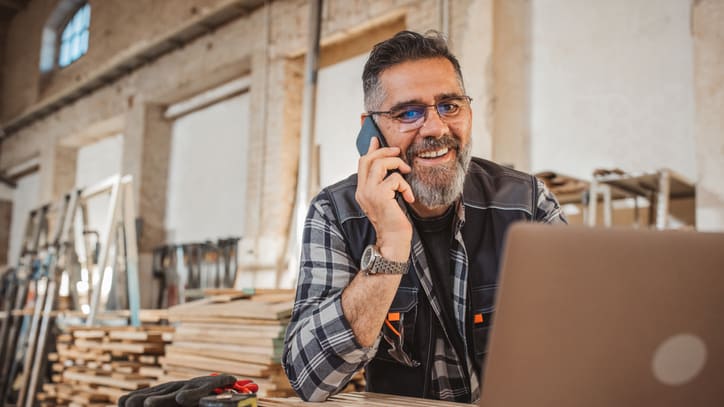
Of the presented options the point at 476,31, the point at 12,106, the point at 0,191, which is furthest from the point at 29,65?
the point at 476,31

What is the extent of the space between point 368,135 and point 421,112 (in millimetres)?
187

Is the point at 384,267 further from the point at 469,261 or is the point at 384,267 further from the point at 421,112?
the point at 421,112

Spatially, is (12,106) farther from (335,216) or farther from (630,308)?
(630,308)

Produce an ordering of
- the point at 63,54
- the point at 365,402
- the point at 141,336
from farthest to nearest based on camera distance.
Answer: the point at 63,54, the point at 141,336, the point at 365,402

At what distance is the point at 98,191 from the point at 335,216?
17.9 ft

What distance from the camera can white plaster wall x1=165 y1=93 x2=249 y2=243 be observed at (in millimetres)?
9328

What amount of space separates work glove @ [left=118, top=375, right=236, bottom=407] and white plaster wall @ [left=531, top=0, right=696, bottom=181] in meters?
4.73

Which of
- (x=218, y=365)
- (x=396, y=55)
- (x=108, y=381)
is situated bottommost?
(x=108, y=381)

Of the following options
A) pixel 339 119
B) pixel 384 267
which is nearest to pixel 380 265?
pixel 384 267

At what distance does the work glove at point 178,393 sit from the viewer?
4.05ft

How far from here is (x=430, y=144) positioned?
1.85 m

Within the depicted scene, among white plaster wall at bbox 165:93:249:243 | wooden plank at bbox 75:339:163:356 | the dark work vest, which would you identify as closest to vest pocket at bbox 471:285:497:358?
the dark work vest

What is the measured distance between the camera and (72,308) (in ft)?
24.8

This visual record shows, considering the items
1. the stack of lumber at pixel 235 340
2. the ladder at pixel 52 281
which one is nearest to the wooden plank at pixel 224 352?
the stack of lumber at pixel 235 340
